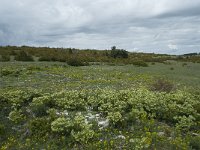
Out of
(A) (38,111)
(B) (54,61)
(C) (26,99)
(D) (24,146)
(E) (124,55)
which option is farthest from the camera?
(E) (124,55)

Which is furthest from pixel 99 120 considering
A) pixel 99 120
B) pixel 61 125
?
pixel 61 125

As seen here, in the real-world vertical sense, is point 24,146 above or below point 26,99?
below

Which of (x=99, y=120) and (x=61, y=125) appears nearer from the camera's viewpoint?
(x=61, y=125)

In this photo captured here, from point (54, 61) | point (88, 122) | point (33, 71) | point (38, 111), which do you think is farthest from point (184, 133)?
point (54, 61)

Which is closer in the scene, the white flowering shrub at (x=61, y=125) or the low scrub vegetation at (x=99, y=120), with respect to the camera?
the low scrub vegetation at (x=99, y=120)

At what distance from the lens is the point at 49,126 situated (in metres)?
10.9

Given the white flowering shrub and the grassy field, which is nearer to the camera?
the grassy field

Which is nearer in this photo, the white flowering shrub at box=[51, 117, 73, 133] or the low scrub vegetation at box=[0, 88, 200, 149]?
the low scrub vegetation at box=[0, 88, 200, 149]

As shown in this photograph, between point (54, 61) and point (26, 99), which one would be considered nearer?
point (26, 99)

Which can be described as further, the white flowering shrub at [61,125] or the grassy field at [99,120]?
the white flowering shrub at [61,125]

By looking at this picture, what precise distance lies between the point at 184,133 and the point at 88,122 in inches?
144

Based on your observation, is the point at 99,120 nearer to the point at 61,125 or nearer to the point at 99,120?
the point at 99,120

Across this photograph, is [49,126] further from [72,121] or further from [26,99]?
[26,99]

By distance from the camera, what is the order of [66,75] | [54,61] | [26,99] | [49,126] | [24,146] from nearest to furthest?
[24,146] < [49,126] < [26,99] < [66,75] < [54,61]
